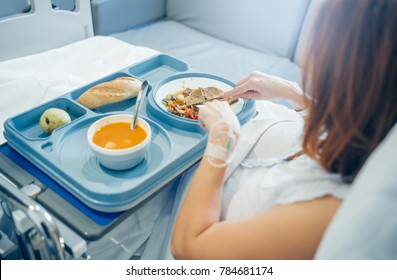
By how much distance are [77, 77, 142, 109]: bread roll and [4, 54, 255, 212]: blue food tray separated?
0.03 meters

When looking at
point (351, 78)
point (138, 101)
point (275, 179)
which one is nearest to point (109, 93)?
point (138, 101)

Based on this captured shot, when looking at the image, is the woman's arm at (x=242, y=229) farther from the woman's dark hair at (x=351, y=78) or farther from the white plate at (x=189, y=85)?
the white plate at (x=189, y=85)

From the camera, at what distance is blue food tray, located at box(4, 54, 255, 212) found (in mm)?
808

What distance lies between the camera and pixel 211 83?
4.06 ft

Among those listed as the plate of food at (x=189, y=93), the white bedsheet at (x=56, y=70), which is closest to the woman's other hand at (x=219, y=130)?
the plate of food at (x=189, y=93)

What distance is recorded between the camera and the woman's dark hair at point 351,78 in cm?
59

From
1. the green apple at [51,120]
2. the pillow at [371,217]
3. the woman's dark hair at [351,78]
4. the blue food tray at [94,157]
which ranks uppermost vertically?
the woman's dark hair at [351,78]

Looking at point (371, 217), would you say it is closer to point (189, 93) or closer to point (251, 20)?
point (189, 93)

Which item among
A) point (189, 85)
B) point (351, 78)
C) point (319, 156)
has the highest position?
point (351, 78)

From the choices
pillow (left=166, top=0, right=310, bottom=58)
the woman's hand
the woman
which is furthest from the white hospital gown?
pillow (left=166, top=0, right=310, bottom=58)

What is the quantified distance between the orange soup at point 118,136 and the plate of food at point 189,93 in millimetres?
173

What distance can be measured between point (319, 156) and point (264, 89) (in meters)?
0.43

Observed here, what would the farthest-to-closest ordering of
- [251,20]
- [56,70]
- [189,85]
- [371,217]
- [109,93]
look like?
[251,20] → [56,70] → [189,85] → [109,93] → [371,217]

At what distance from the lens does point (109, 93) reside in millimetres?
1085
